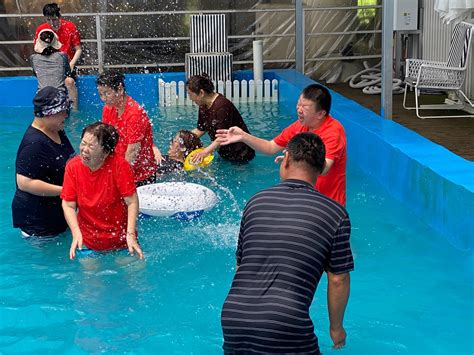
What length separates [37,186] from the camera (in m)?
5.98

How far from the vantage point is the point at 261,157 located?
9648 millimetres

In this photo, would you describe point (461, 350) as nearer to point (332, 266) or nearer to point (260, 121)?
point (332, 266)

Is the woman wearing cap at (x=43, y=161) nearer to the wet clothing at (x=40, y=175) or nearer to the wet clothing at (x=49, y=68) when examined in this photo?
the wet clothing at (x=40, y=175)

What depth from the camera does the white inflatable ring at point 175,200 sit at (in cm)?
686

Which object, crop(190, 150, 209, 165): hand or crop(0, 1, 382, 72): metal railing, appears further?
crop(0, 1, 382, 72): metal railing

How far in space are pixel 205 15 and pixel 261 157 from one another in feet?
17.2

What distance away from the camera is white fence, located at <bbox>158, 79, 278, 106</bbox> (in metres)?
13.9

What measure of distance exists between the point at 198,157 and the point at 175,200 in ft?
2.85

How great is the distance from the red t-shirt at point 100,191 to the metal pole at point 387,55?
15.1 ft

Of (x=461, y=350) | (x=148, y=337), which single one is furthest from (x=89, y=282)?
(x=461, y=350)

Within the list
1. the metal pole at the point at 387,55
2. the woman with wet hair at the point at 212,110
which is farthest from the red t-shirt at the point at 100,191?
the metal pole at the point at 387,55

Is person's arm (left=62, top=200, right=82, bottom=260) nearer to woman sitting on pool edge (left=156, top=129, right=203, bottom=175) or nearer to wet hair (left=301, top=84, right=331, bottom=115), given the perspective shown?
wet hair (left=301, top=84, right=331, bottom=115)

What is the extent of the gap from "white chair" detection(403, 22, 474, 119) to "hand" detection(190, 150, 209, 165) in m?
3.68

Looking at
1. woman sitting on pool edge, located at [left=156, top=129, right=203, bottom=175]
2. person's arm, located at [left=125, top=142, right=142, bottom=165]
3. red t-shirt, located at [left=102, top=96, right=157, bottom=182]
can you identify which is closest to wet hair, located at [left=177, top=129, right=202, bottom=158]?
woman sitting on pool edge, located at [left=156, top=129, right=203, bottom=175]
